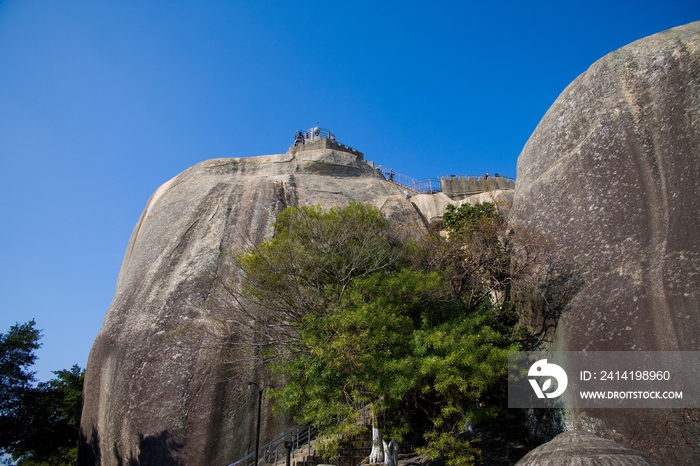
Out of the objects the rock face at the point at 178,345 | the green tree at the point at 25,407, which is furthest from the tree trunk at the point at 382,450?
the green tree at the point at 25,407

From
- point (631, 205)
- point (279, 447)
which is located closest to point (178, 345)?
point (279, 447)

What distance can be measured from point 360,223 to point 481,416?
6580mm

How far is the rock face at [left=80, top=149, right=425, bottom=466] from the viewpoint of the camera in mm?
13938

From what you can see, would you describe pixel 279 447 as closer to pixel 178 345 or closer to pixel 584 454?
pixel 178 345

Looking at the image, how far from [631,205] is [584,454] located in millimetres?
8238

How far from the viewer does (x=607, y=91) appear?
1434cm

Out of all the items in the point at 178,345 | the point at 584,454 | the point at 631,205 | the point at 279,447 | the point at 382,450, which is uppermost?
the point at 631,205

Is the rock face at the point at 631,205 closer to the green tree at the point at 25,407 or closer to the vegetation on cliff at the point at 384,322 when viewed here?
the vegetation on cliff at the point at 384,322

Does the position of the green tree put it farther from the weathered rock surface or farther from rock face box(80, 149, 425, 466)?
the weathered rock surface

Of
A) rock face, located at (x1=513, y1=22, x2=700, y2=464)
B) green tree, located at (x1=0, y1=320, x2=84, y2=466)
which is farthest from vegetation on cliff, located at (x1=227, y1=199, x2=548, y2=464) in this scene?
green tree, located at (x1=0, y1=320, x2=84, y2=466)

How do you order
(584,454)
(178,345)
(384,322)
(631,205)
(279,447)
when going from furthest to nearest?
(178,345) < (279,447) < (631,205) < (384,322) < (584,454)

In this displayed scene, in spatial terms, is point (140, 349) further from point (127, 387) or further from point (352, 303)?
point (352, 303)

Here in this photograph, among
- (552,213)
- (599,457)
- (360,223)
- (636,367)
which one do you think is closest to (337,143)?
(360,223)

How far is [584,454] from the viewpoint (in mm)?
6344
